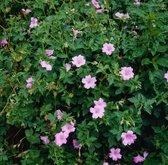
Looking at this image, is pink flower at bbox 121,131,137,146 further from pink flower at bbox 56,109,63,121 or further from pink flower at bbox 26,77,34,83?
pink flower at bbox 26,77,34,83

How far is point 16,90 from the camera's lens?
2.46 meters

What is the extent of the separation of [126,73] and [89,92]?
24 cm

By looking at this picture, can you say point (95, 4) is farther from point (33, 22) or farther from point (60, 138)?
point (60, 138)

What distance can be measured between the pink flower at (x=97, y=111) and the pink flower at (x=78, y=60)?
0.26m

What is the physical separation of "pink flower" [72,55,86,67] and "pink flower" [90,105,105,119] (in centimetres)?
26

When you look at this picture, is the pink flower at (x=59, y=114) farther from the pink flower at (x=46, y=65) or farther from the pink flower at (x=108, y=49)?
the pink flower at (x=108, y=49)

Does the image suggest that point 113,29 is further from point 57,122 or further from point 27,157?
point 27,157

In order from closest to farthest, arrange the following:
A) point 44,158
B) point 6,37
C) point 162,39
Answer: point 162,39
point 44,158
point 6,37

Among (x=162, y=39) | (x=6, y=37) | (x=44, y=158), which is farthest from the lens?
(x=6, y=37)

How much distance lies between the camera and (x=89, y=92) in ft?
7.63

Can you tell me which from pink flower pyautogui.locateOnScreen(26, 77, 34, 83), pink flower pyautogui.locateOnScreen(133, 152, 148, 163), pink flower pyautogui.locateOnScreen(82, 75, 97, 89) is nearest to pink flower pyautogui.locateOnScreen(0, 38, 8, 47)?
pink flower pyautogui.locateOnScreen(26, 77, 34, 83)

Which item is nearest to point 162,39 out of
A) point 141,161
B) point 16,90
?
point 141,161

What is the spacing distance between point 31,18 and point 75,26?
441 mm

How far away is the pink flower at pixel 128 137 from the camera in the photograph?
2.18 meters
